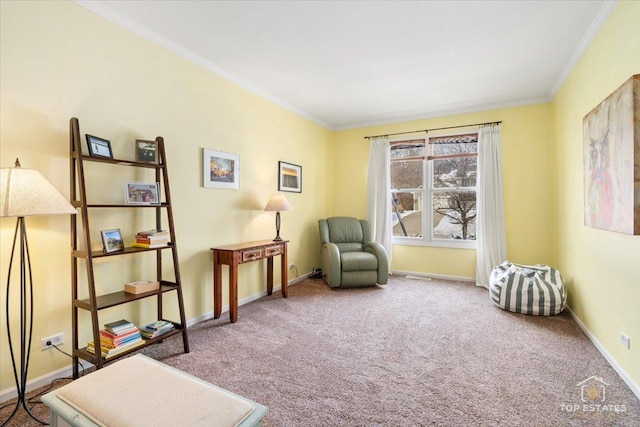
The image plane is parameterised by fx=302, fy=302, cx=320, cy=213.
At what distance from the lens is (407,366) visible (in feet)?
7.36

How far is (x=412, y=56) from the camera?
9.91 feet

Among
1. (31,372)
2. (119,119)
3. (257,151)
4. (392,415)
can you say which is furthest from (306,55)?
(31,372)

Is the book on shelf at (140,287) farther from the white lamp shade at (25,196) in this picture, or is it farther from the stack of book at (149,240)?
the white lamp shade at (25,196)

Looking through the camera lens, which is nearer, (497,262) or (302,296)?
(302,296)

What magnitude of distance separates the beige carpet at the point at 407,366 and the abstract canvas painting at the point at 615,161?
3.53 ft

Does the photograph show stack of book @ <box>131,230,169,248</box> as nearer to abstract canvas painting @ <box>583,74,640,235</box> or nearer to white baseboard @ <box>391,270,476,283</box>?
abstract canvas painting @ <box>583,74,640,235</box>

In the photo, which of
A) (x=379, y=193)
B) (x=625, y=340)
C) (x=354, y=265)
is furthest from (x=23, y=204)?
(x=379, y=193)

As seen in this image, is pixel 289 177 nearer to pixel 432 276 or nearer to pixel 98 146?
pixel 98 146

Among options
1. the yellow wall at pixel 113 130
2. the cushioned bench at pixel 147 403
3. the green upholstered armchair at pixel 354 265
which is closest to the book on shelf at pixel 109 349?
the yellow wall at pixel 113 130

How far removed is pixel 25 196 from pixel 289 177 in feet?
10.3

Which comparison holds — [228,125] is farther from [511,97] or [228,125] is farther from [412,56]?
[511,97]

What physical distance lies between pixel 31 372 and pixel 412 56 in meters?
3.96

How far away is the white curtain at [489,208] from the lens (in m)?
4.29

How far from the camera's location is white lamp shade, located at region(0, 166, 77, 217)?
4.99ft
